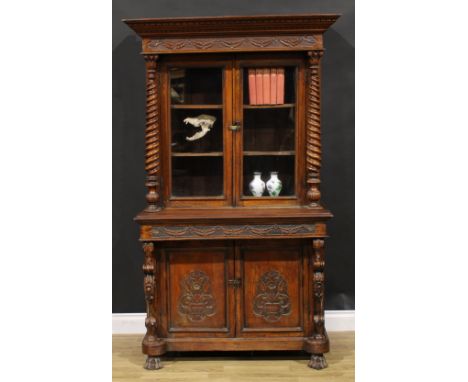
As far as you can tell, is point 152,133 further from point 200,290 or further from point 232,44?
point 200,290

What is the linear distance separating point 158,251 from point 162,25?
1.37 meters

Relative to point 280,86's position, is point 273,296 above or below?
below

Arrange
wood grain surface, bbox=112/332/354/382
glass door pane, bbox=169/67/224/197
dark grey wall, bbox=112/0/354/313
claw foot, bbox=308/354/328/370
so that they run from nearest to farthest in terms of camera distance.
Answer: wood grain surface, bbox=112/332/354/382
claw foot, bbox=308/354/328/370
glass door pane, bbox=169/67/224/197
dark grey wall, bbox=112/0/354/313

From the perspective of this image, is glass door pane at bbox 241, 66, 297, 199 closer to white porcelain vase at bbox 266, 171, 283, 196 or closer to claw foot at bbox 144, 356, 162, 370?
white porcelain vase at bbox 266, 171, 283, 196

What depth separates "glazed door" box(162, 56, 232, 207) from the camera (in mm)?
3350

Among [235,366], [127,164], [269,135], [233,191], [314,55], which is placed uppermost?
[314,55]

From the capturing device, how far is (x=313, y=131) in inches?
129

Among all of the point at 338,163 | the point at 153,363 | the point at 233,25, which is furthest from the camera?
the point at 338,163

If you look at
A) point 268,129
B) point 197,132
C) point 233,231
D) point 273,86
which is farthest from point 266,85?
point 233,231

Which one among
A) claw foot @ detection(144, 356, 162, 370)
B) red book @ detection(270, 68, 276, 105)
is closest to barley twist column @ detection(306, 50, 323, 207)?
red book @ detection(270, 68, 276, 105)

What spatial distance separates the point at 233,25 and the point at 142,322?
2.16m

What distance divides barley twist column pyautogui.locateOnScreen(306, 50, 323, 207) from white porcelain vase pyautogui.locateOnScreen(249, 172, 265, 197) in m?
0.30

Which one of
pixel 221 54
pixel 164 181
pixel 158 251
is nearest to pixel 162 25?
pixel 221 54

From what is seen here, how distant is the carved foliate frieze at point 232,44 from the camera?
325 cm
